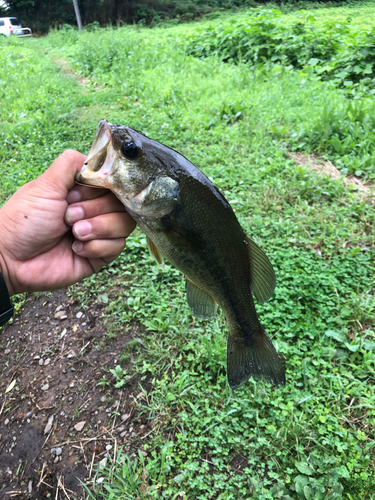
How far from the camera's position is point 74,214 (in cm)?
162

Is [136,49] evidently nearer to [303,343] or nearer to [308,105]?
[308,105]

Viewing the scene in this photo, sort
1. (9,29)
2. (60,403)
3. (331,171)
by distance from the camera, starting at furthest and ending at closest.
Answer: (9,29) → (331,171) → (60,403)

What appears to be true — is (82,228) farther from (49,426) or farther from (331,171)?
(331,171)

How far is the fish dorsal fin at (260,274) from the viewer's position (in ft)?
5.21

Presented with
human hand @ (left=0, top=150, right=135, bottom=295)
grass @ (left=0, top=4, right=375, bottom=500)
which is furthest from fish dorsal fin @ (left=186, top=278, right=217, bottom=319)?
grass @ (left=0, top=4, right=375, bottom=500)

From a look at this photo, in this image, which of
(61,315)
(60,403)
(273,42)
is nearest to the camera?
(60,403)

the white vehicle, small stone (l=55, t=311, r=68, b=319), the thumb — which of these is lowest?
small stone (l=55, t=311, r=68, b=319)

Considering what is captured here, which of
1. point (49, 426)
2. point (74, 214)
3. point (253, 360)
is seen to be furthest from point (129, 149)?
point (49, 426)

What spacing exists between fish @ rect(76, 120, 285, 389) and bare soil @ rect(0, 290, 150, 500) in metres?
1.27

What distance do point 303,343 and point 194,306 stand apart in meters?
1.41

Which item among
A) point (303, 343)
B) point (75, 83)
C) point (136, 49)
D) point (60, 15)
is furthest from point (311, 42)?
point (60, 15)

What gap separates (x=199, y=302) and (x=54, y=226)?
864 millimetres

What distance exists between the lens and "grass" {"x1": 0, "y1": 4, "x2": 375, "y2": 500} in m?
2.11

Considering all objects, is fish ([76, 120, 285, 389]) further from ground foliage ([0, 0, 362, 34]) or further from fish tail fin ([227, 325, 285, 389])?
ground foliage ([0, 0, 362, 34])
